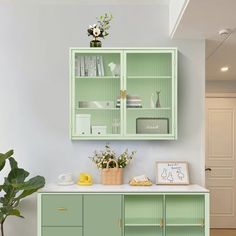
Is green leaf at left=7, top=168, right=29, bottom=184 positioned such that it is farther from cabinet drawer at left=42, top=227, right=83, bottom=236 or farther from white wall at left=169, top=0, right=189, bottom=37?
white wall at left=169, top=0, right=189, bottom=37

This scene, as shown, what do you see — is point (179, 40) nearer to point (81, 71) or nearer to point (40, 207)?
point (81, 71)

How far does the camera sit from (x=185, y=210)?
10.7 feet

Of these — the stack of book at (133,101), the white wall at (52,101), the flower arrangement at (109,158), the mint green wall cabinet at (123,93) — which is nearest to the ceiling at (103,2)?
the white wall at (52,101)

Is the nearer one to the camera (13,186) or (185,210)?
(13,186)

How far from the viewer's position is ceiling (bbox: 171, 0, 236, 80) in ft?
9.01

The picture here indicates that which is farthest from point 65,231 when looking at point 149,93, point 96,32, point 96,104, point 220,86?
point 220,86

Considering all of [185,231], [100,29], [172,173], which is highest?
[100,29]

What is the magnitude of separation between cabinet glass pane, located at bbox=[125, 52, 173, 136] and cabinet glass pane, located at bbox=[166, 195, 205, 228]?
64 cm

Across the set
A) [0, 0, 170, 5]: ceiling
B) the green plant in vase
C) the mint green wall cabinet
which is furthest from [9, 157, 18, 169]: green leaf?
[0, 0, 170, 5]: ceiling

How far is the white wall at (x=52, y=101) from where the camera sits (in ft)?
12.0

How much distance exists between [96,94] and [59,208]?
1.12 metres

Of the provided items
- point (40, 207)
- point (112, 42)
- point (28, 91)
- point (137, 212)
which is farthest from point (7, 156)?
A: point (112, 42)

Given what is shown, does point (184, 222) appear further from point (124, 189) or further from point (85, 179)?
point (85, 179)

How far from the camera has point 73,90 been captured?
11.2 feet
